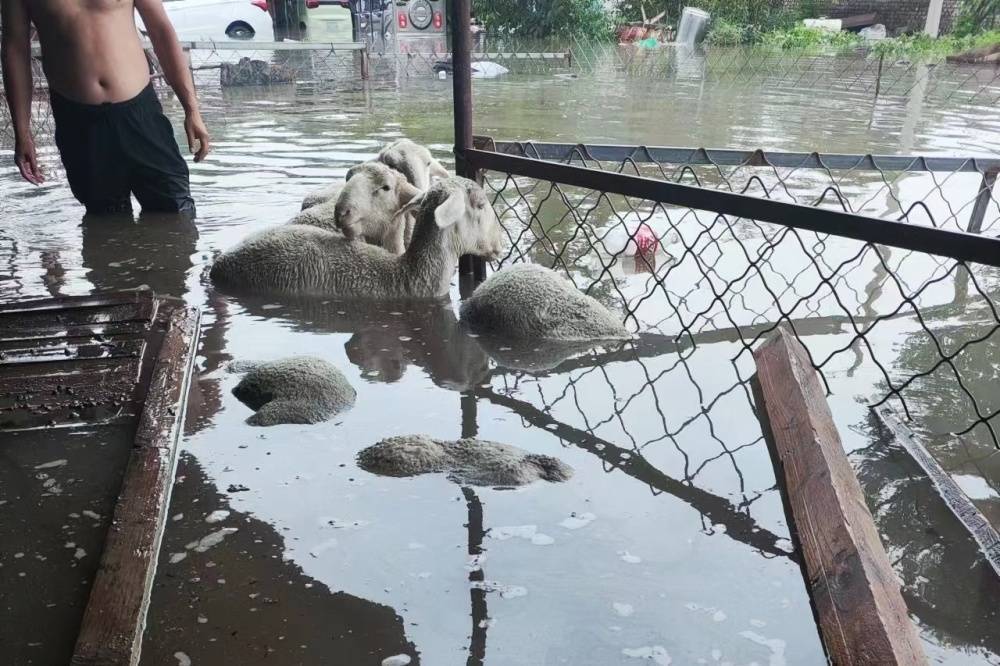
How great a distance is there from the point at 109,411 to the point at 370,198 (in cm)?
212

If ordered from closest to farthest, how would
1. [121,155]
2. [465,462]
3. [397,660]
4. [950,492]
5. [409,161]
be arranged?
1. [397,660]
2. [950,492]
3. [465,462]
4. [409,161]
5. [121,155]

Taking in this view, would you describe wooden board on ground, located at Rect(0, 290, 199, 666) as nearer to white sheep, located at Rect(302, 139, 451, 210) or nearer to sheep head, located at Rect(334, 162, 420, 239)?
sheep head, located at Rect(334, 162, 420, 239)

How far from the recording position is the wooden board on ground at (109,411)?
2.06m

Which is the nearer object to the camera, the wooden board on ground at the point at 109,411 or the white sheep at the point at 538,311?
the wooden board on ground at the point at 109,411

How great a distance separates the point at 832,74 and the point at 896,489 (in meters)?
17.1

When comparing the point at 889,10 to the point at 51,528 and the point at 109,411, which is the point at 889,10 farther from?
the point at 51,528

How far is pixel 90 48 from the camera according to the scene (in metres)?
5.32

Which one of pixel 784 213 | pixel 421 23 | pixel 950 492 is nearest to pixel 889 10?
pixel 421 23

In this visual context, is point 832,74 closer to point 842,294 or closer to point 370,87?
point 370,87

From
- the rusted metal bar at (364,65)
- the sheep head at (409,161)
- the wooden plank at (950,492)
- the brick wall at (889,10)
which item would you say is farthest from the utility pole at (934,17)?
the wooden plank at (950,492)

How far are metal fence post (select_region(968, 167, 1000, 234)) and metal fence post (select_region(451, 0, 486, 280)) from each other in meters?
3.27

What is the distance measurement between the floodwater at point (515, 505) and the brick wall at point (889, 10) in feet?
74.6

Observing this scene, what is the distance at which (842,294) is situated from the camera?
4914 millimetres

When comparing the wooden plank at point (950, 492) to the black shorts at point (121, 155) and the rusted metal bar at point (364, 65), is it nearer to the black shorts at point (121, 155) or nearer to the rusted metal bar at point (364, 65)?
the black shorts at point (121, 155)
